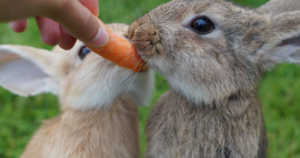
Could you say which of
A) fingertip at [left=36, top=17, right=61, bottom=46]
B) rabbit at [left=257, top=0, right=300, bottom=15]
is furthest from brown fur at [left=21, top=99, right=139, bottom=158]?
rabbit at [left=257, top=0, right=300, bottom=15]

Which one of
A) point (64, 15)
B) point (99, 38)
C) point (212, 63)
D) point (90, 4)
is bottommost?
point (64, 15)

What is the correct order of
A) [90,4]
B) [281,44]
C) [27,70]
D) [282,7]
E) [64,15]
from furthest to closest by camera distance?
[27,70], [282,7], [281,44], [90,4], [64,15]

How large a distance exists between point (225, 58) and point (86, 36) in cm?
118

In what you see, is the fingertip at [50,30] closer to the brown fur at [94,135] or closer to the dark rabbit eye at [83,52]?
the dark rabbit eye at [83,52]

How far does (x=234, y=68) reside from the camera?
3051 millimetres

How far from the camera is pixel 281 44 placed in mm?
3146

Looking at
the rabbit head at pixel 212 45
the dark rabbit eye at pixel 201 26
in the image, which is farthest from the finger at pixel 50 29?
the dark rabbit eye at pixel 201 26

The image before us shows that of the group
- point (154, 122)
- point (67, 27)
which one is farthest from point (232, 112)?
point (67, 27)

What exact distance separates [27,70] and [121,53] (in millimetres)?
1555

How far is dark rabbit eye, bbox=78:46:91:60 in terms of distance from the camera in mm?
3645

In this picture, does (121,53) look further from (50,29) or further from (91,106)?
(91,106)

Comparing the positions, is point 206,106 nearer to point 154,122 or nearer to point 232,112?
point 232,112

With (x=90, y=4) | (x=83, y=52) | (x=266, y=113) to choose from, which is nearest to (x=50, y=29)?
(x=90, y=4)

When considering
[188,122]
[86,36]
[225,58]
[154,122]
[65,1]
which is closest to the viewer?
[65,1]
